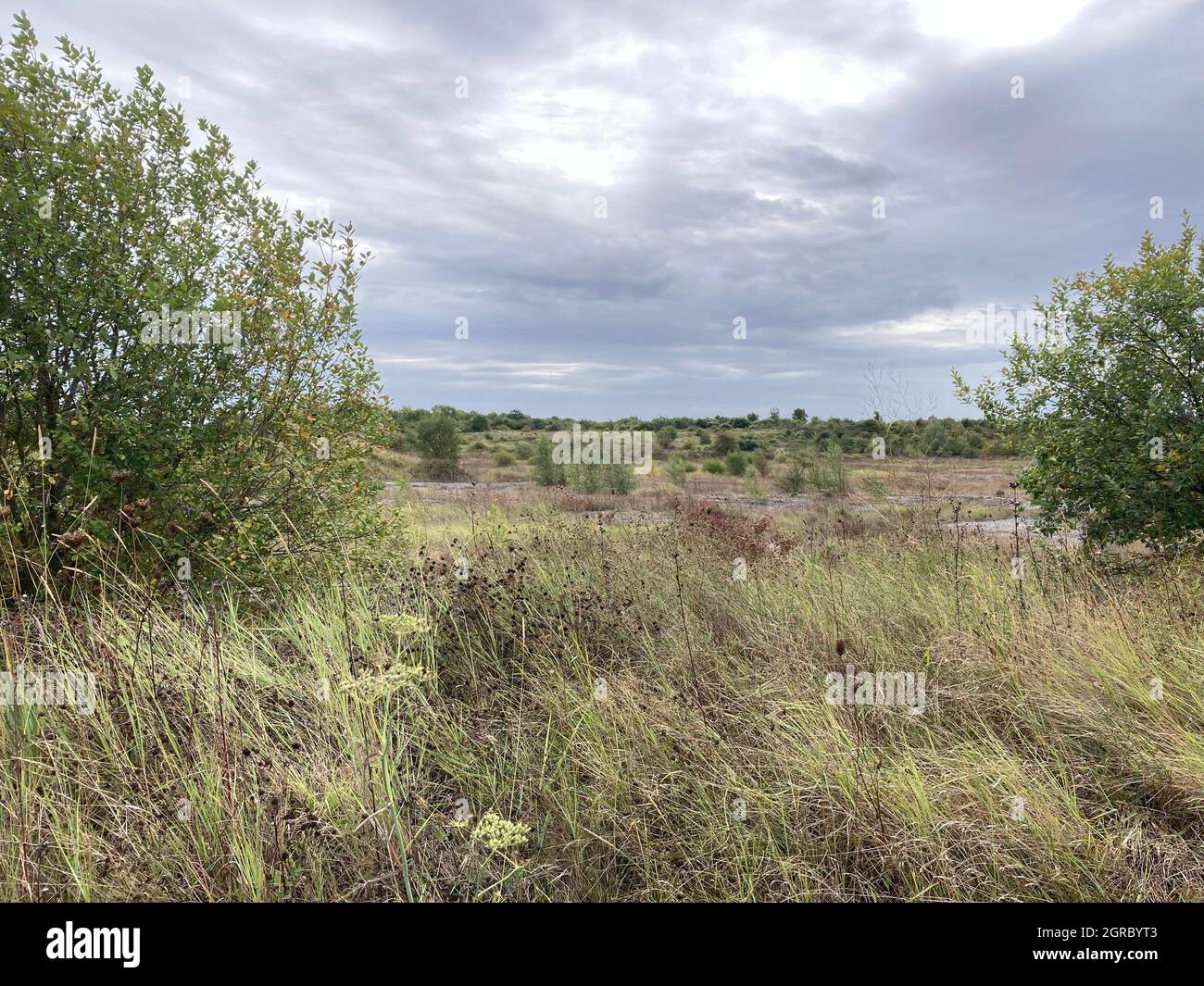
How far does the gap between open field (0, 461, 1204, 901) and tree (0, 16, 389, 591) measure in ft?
1.97

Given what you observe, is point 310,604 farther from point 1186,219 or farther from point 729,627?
point 1186,219

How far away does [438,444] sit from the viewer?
97.7 feet

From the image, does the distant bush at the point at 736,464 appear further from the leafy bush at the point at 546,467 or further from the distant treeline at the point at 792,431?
the leafy bush at the point at 546,467

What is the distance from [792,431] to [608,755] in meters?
29.9

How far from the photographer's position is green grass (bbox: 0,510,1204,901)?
94.3 inches

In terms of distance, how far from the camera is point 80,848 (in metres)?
2.32

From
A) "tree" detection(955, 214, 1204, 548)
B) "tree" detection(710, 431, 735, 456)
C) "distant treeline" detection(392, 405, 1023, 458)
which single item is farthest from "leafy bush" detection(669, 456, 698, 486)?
"tree" detection(955, 214, 1204, 548)

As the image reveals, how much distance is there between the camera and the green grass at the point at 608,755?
239 cm

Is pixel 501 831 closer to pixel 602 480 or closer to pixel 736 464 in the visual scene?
pixel 602 480

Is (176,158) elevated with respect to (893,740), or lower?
elevated

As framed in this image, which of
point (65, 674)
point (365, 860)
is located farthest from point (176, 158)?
point (365, 860)

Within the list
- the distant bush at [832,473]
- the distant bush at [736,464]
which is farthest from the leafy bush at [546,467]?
the distant bush at [736,464]

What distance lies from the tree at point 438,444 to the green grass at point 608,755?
82.6ft
